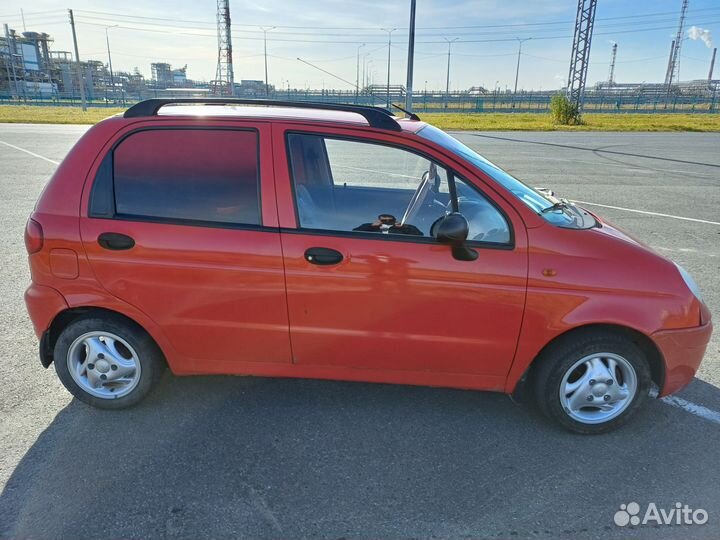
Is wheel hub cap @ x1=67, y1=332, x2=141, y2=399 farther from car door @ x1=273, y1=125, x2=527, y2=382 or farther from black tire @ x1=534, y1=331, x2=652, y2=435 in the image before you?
black tire @ x1=534, y1=331, x2=652, y2=435

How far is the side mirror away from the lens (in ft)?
8.44

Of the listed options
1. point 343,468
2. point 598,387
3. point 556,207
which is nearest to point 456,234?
point 556,207

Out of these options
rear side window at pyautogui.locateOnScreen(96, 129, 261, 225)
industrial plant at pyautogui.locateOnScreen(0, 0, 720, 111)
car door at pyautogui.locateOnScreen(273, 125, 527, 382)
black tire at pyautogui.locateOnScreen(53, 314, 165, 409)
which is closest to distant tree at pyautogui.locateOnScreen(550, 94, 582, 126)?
industrial plant at pyautogui.locateOnScreen(0, 0, 720, 111)

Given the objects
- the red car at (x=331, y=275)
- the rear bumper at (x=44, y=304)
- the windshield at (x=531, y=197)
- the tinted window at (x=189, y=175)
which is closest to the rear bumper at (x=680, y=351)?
the red car at (x=331, y=275)

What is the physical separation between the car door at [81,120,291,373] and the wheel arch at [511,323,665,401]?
1.41 metres

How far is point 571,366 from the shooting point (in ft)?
9.18

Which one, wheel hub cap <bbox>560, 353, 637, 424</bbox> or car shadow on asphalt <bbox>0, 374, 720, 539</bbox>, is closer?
car shadow on asphalt <bbox>0, 374, 720, 539</bbox>

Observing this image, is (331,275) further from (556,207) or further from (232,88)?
(232,88)

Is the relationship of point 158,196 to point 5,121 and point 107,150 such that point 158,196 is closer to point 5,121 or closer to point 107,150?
point 107,150

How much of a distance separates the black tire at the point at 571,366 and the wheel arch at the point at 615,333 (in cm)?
1

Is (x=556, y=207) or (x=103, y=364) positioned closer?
(x=103, y=364)

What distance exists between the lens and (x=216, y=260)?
9.10 ft

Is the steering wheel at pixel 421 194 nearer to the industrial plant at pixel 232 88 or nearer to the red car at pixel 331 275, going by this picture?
the red car at pixel 331 275

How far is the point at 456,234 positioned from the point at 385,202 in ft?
3.04
